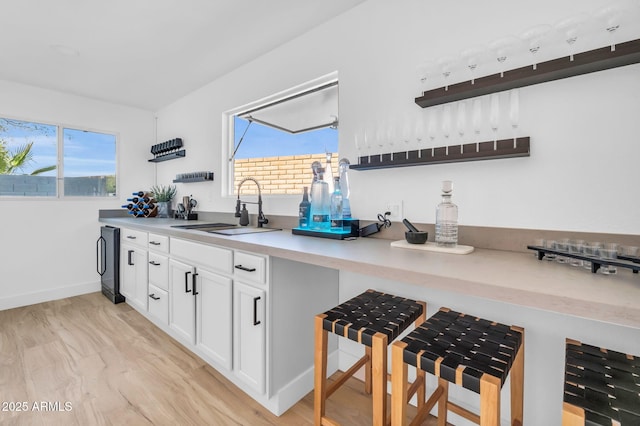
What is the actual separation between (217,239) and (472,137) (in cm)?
151

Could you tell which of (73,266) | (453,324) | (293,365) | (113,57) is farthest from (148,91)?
(453,324)

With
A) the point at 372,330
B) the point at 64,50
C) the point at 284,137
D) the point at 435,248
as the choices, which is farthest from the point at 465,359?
the point at 64,50

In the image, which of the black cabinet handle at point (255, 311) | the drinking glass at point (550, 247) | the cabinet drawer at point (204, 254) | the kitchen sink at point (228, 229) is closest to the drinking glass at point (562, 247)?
the drinking glass at point (550, 247)

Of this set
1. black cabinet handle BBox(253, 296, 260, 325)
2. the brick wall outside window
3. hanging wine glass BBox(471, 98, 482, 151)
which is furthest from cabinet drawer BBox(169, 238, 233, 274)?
hanging wine glass BBox(471, 98, 482, 151)

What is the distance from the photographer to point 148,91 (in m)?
3.39

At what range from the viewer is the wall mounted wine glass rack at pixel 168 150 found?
351 centimetres

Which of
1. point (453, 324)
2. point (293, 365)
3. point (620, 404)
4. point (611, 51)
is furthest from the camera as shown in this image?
point (293, 365)

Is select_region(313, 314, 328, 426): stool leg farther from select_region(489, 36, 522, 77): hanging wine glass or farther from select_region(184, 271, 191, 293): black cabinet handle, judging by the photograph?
select_region(489, 36, 522, 77): hanging wine glass

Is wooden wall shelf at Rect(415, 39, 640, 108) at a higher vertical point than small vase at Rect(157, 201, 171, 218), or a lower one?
higher

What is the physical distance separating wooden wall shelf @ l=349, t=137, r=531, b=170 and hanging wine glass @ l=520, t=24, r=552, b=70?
1.09 ft

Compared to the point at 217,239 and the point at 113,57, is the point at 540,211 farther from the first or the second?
the point at 113,57

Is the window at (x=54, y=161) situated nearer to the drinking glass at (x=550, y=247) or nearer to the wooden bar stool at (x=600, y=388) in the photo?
the drinking glass at (x=550, y=247)

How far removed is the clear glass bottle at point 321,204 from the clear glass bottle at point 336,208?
55 millimetres

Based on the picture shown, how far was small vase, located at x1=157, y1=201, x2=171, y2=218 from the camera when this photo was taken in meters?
3.72
